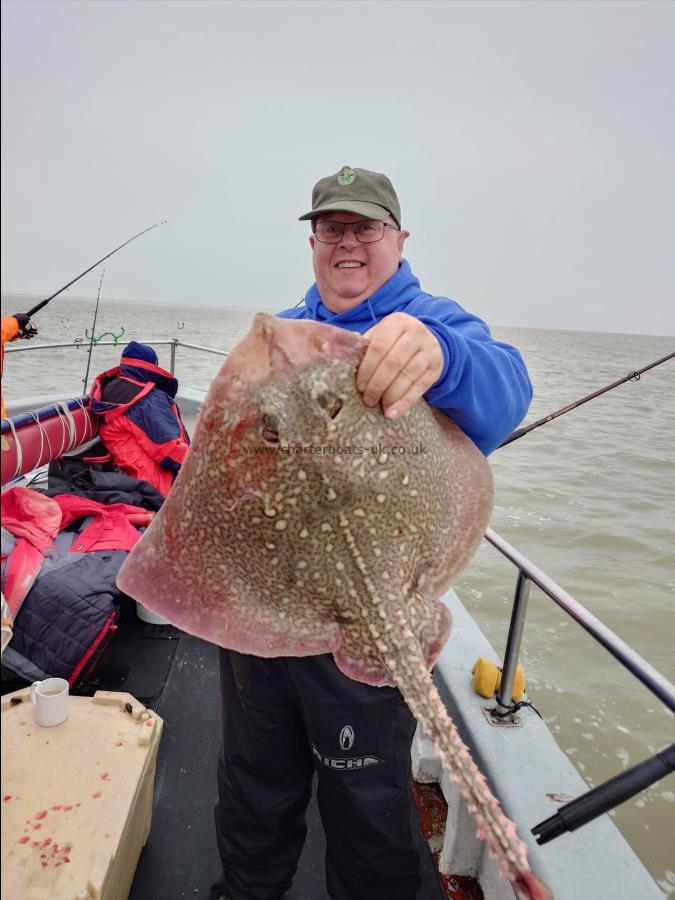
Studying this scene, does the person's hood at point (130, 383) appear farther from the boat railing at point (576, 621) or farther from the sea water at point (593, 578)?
the boat railing at point (576, 621)

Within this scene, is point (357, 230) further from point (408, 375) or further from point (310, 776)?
point (310, 776)

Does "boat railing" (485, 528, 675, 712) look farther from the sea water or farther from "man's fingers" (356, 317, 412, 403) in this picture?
"man's fingers" (356, 317, 412, 403)

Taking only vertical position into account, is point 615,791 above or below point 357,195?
below

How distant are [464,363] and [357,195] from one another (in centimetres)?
98

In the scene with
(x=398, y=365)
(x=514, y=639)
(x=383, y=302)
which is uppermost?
(x=383, y=302)

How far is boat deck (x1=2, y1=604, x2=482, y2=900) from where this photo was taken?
2.60m

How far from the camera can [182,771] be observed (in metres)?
3.16

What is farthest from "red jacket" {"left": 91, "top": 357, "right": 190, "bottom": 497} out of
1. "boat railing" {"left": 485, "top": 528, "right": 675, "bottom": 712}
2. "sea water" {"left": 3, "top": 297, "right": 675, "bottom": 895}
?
"boat railing" {"left": 485, "top": 528, "right": 675, "bottom": 712}

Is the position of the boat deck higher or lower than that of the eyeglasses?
lower

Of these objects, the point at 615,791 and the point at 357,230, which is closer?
the point at 615,791

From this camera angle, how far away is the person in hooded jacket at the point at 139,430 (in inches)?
193

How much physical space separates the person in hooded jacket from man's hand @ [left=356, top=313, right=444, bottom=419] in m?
3.69

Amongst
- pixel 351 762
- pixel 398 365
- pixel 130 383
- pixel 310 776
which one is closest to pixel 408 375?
pixel 398 365

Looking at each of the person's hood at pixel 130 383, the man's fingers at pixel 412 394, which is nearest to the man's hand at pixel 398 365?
the man's fingers at pixel 412 394
